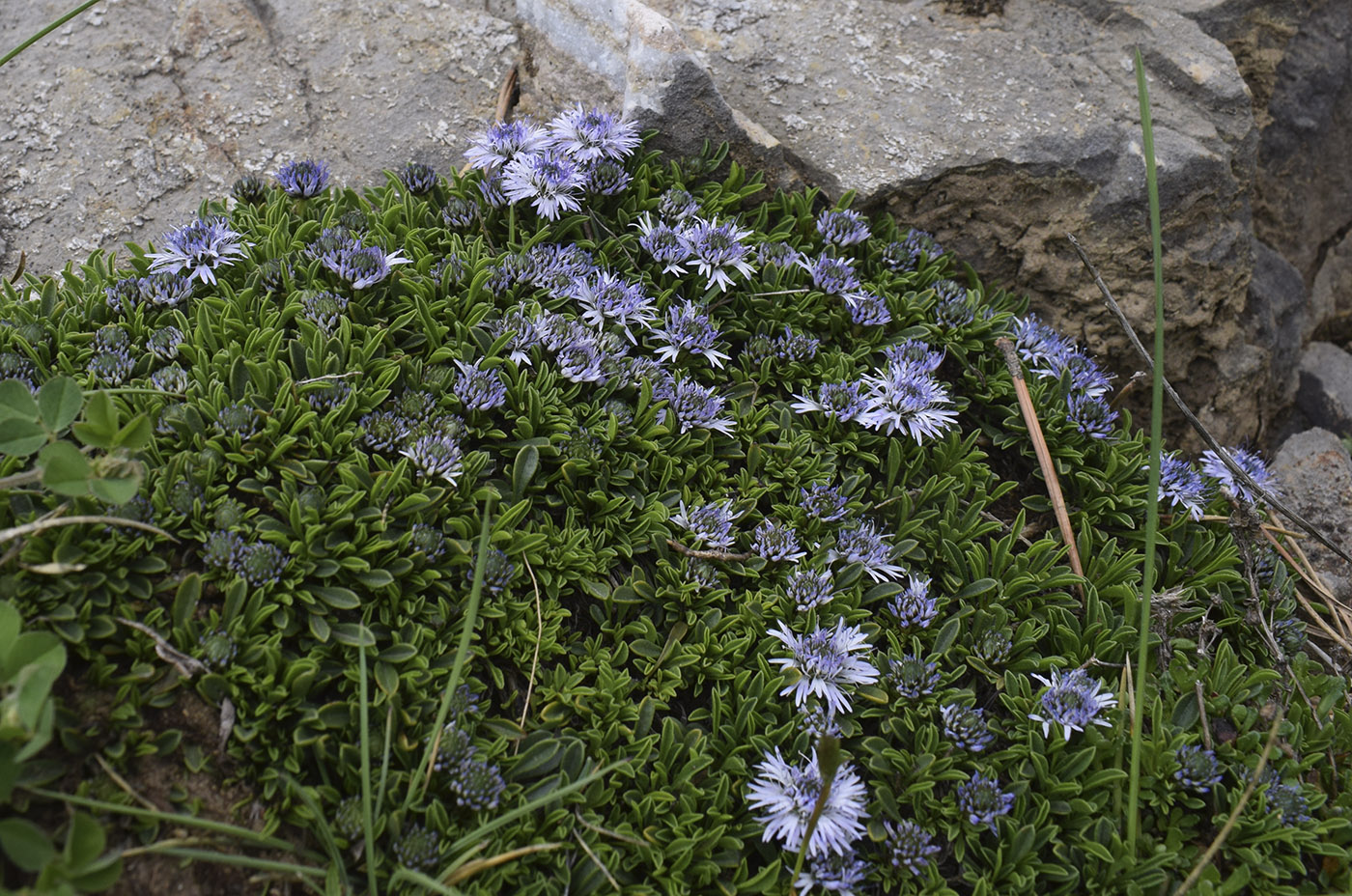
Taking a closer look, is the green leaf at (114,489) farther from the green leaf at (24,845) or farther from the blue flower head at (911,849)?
the blue flower head at (911,849)

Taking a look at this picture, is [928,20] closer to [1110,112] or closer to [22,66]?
→ [1110,112]

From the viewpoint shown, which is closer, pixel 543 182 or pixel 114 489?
pixel 114 489

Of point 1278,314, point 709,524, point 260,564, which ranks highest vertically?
point 260,564

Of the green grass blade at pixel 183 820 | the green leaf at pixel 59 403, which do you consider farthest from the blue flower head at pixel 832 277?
the green grass blade at pixel 183 820

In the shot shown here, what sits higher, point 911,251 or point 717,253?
point 717,253

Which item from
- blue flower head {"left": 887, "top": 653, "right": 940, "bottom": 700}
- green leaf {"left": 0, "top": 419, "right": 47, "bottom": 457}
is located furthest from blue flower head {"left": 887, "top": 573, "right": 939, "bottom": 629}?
green leaf {"left": 0, "top": 419, "right": 47, "bottom": 457}

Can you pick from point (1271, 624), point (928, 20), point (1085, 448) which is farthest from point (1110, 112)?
point (1271, 624)

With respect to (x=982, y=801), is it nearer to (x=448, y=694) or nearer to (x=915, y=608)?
(x=915, y=608)

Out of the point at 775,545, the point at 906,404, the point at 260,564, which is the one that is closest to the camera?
the point at 260,564

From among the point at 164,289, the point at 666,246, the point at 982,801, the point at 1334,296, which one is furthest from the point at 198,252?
the point at 1334,296
